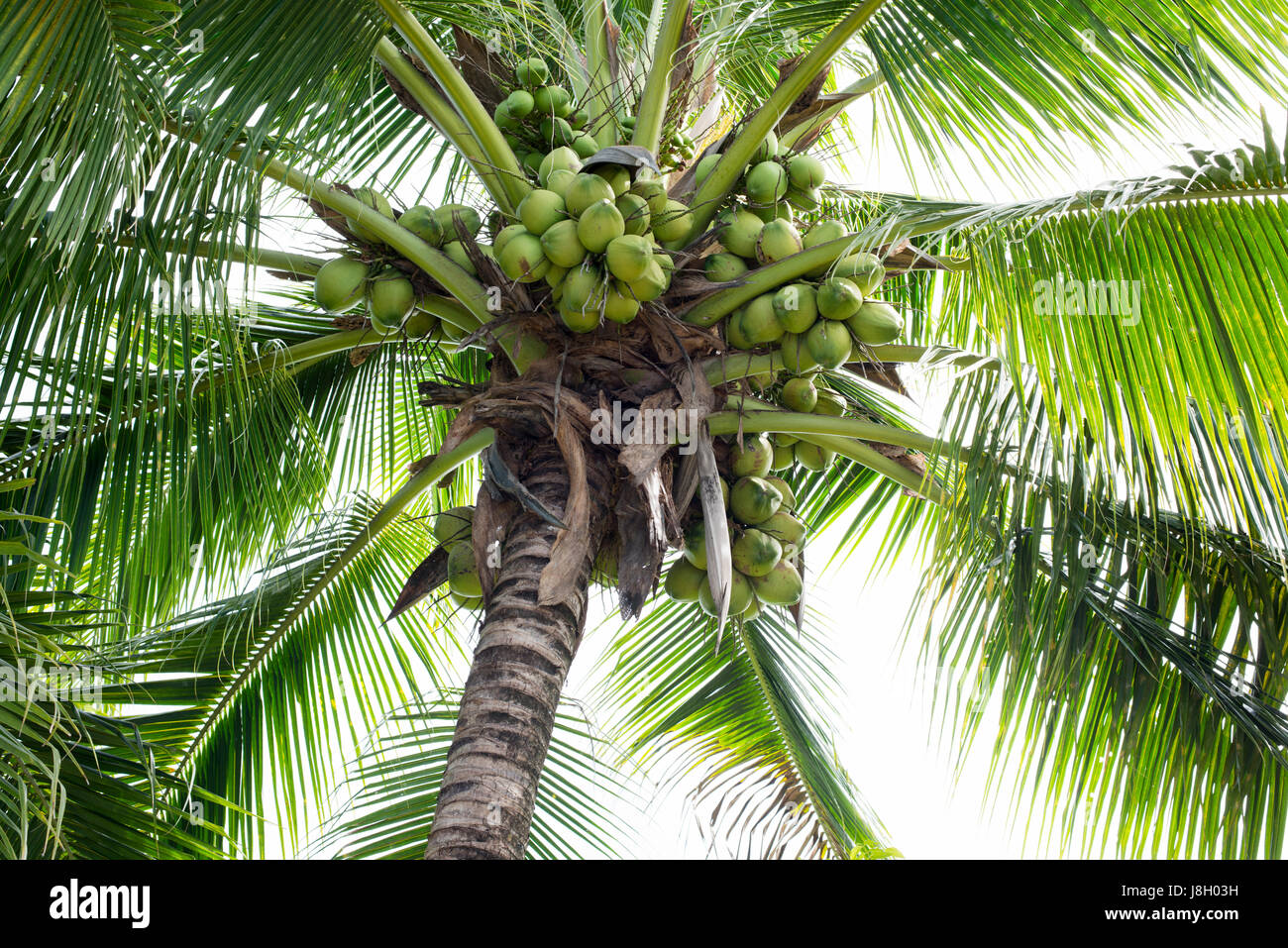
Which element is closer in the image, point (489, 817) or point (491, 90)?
point (489, 817)

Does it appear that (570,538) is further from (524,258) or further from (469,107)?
(469,107)

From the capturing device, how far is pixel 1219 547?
3.29 metres

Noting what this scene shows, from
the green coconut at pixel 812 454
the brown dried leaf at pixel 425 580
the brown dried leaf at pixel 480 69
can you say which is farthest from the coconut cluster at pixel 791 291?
the brown dried leaf at pixel 425 580

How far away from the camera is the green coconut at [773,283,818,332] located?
9.40 feet

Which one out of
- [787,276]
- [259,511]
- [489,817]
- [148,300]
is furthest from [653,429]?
[259,511]

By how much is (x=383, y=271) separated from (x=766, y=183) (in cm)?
110

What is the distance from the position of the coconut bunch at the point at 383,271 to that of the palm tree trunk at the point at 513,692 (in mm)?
Result: 557

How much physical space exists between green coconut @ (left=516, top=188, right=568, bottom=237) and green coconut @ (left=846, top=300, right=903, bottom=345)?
0.81 meters

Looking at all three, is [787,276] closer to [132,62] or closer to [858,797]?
[132,62]

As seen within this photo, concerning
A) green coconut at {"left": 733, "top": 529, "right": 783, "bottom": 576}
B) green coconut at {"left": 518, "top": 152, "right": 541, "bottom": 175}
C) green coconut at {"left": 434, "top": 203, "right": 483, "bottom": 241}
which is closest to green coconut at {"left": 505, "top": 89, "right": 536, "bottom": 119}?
green coconut at {"left": 518, "top": 152, "right": 541, "bottom": 175}

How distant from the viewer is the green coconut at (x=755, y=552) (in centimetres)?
313

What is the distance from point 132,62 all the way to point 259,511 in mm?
1585

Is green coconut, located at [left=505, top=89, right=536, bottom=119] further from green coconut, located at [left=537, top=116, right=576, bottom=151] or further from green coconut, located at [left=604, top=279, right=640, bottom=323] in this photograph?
green coconut, located at [left=604, top=279, right=640, bottom=323]
